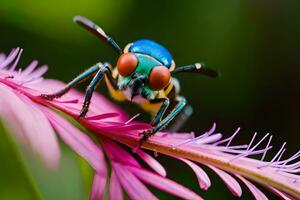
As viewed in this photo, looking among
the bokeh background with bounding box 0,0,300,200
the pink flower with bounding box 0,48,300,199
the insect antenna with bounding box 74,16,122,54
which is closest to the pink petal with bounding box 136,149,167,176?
the pink flower with bounding box 0,48,300,199

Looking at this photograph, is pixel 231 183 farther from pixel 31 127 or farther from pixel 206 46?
pixel 206 46

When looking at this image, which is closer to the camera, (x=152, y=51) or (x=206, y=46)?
(x=152, y=51)

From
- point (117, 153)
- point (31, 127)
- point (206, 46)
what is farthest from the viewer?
point (206, 46)

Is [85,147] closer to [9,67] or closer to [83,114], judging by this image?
[83,114]

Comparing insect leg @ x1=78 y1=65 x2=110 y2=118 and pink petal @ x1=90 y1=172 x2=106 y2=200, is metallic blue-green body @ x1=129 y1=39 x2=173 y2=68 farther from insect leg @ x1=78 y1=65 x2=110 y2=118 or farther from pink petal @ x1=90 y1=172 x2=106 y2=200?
pink petal @ x1=90 y1=172 x2=106 y2=200

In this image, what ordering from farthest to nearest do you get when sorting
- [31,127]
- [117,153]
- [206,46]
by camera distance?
[206,46]
[117,153]
[31,127]

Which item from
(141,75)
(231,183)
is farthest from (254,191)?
(141,75)

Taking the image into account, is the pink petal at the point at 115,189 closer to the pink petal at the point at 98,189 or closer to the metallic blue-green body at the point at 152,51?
the pink petal at the point at 98,189
